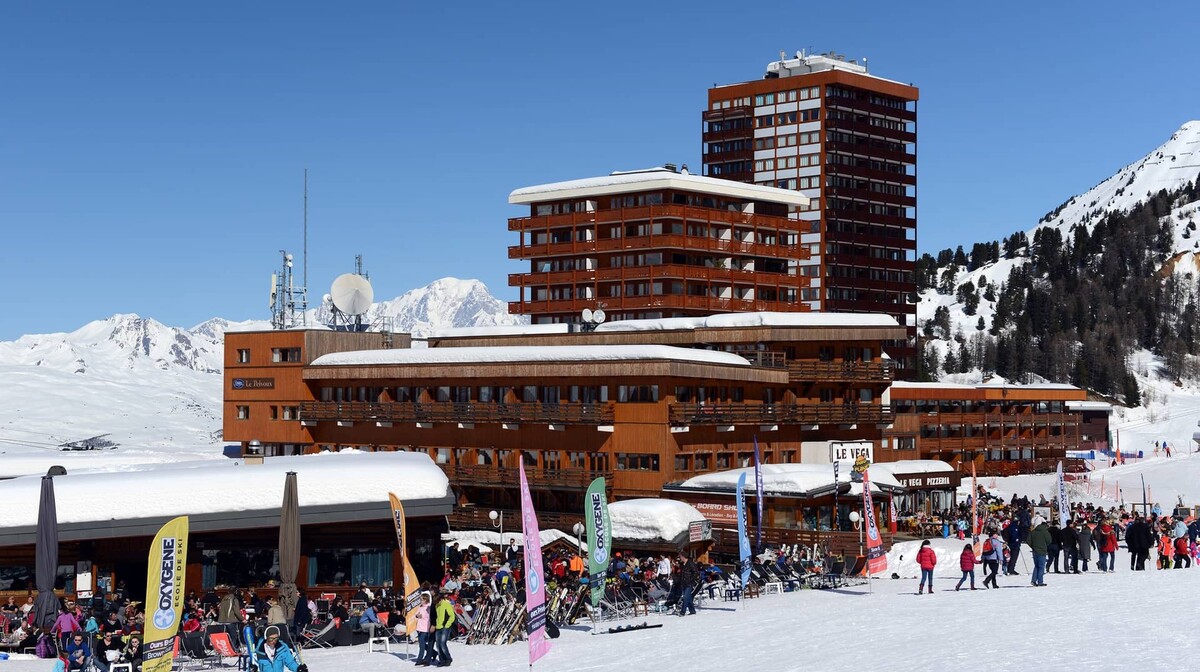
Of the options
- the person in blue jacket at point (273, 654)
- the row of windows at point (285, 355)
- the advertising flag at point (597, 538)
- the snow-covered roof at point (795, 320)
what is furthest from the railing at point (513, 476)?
the person in blue jacket at point (273, 654)

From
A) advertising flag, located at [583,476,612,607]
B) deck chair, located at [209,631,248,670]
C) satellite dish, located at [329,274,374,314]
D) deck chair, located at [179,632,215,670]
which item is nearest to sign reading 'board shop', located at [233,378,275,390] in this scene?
satellite dish, located at [329,274,374,314]

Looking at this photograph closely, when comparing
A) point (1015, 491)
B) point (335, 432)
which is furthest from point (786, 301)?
point (335, 432)

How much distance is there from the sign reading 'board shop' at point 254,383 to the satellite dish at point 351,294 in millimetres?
6570

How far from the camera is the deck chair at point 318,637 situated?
28.5 m

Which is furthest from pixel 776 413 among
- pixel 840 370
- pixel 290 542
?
pixel 290 542

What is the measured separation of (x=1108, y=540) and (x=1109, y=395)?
14012 centimetres

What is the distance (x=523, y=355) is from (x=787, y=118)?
183 ft

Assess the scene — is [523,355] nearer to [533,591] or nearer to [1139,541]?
[1139,541]

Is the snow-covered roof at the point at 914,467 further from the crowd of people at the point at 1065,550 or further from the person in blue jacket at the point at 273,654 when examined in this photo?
the person in blue jacket at the point at 273,654

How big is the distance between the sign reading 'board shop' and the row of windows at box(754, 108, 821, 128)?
5446 centimetres

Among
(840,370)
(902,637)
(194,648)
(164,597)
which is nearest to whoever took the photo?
(164,597)

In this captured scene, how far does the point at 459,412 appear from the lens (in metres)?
59.5

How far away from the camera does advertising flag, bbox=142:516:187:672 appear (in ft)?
72.7

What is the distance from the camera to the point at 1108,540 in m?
33.6
